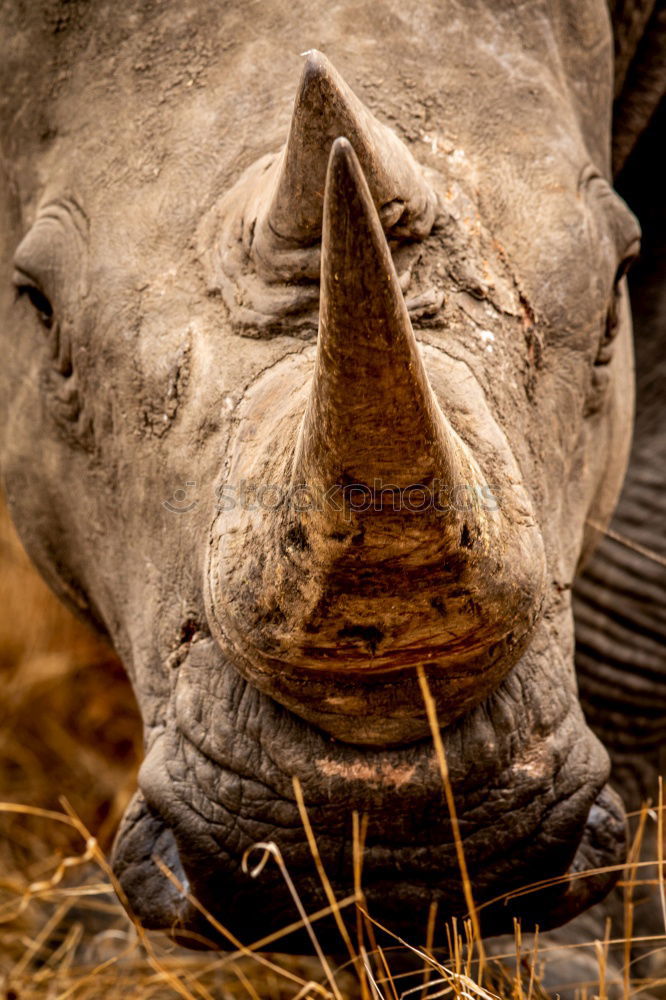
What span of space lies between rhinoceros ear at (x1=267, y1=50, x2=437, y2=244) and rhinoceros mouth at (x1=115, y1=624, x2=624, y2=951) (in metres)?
0.64

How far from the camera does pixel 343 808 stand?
194 cm

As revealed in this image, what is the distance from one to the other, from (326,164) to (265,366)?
34 cm

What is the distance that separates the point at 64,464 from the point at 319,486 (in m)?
1.05

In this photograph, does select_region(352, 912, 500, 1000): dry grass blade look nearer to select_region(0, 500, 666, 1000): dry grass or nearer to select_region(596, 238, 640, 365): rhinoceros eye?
select_region(0, 500, 666, 1000): dry grass

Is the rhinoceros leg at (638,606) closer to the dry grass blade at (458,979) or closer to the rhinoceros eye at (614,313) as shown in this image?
the rhinoceros eye at (614,313)

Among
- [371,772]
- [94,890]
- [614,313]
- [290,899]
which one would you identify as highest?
[614,313]

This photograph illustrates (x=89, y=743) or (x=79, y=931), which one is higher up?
(x=79, y=931)

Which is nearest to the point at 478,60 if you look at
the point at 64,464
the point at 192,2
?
the point at 192,2

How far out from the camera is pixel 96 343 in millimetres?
2252

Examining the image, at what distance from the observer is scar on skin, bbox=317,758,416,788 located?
6.26 feet

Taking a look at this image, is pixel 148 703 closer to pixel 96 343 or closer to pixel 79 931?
pixel 96 343

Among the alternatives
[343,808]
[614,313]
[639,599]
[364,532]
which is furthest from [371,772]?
[639,599]
